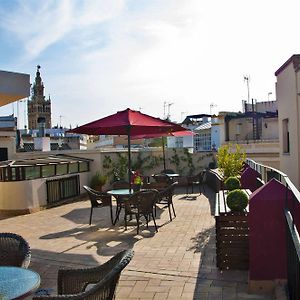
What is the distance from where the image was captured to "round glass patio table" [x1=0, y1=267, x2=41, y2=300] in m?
2.91

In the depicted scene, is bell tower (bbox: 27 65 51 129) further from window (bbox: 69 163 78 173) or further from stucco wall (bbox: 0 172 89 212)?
stucco wall (bbox: 0 172 89 212)

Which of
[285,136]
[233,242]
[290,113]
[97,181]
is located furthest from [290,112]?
[233,242]

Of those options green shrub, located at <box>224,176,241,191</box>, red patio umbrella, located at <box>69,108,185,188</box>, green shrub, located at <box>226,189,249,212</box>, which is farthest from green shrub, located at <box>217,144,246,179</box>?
green shrub, located at <box>226,189,249,212</box>

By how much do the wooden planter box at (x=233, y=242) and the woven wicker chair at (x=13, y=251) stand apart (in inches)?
90.7

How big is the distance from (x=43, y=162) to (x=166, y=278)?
25.0 ft

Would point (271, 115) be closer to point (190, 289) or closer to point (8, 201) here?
point (8, 201)

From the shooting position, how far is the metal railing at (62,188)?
1153 cm

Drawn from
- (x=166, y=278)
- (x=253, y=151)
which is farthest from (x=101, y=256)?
(x=253, y=151)

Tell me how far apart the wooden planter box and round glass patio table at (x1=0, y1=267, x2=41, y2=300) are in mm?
2532

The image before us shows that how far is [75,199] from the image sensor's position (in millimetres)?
12844

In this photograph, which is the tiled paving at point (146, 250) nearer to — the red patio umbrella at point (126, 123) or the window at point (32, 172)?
the window at point (32, 172)

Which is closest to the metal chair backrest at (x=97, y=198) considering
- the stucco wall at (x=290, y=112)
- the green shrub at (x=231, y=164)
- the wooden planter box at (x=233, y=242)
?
the green shrub at (x=231, y=164)

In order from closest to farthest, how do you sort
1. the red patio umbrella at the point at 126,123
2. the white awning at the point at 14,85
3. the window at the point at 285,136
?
1. the white awning at the point at 14,85
2. the red patio umbrella at the point at 126,123
3. the window at the point at 285,136

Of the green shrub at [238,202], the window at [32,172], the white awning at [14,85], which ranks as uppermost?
the white awning at [14,85]
